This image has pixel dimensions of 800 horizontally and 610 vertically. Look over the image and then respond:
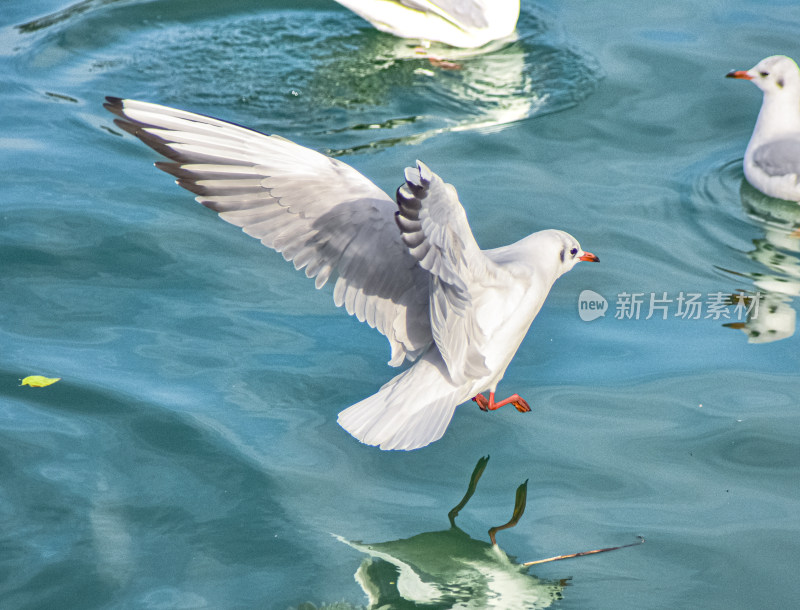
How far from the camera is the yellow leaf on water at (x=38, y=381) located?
4.28m

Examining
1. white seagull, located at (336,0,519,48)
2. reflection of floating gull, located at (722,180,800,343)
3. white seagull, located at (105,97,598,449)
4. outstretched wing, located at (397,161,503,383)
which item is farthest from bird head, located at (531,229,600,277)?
white seagull, located at (336,0,519,48)

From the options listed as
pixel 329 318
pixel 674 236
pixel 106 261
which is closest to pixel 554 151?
pixel 674 236

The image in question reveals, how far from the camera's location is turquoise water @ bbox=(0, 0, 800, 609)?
3545 millimetres

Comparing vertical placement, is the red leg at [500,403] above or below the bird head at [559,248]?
below

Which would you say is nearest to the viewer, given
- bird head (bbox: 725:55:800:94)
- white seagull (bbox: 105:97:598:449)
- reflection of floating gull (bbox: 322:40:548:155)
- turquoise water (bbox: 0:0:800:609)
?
turquoise water (bbox: 0:0:800:609)

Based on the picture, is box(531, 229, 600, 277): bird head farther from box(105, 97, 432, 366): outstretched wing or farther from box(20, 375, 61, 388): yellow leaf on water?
box(20, 375, 61, 388): yellow leaf on water

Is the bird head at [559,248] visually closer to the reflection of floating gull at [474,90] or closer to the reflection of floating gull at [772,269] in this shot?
the reflection of floating gull at [772,269]

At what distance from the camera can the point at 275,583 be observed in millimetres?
3439

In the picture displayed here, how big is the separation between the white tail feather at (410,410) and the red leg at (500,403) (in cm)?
38

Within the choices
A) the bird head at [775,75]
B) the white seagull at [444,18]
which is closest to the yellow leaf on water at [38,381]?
the white seagull at [444,18]

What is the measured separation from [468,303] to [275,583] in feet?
3.70

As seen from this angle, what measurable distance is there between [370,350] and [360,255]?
37.0 inches

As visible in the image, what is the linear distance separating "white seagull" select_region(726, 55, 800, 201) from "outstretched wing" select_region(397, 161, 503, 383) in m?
2.77

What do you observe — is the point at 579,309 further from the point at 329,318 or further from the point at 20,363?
the point at 20,363
